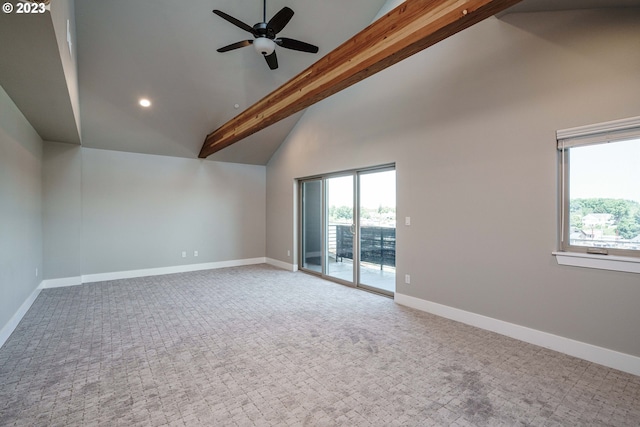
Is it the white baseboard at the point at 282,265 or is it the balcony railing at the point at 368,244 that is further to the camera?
the white baseboard at the point at 282,265

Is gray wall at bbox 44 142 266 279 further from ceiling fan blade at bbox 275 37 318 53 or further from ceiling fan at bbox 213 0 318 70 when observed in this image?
ceiling fan blade at bbox 275 37 318 53

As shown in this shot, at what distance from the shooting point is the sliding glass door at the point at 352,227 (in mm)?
4844

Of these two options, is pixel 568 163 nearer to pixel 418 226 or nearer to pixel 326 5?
pixel 418 226

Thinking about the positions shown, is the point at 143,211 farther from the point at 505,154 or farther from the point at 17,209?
the point at 505,154

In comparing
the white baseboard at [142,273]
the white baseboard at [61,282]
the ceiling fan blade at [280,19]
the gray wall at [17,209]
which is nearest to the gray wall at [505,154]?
the ceiling fan blade at [280,19]

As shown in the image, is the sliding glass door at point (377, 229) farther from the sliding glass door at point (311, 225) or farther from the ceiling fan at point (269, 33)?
the ceiling fan at point (269, 33)

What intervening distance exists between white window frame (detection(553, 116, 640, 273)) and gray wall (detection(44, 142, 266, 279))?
20.3 ft

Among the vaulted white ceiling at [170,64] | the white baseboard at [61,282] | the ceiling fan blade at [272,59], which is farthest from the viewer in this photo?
the white baseboard at [61,282]

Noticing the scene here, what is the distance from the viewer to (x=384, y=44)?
256 cm

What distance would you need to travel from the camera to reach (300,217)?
6.74m

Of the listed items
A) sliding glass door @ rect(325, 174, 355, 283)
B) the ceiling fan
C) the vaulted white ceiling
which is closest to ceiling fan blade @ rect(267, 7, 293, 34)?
the ceiling fan

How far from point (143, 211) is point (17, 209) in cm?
246

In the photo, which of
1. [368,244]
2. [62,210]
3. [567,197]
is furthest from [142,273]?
[567,197]

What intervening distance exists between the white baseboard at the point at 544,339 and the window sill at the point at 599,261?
727mm
